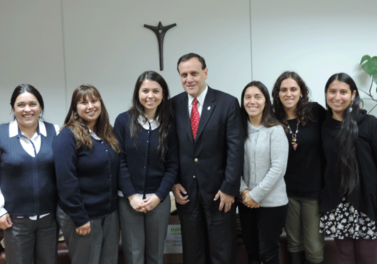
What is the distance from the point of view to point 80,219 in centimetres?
178

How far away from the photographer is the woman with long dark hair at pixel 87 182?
5.86ft

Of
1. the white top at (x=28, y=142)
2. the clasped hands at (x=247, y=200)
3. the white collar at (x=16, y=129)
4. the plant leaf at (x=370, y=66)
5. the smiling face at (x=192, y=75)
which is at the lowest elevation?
the clasped hands at (x=247, y=200)

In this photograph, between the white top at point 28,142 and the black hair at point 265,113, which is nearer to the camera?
the white top at point 28,142

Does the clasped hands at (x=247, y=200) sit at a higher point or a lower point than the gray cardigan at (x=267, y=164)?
lower

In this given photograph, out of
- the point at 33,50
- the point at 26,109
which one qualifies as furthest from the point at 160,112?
the point at 33,50

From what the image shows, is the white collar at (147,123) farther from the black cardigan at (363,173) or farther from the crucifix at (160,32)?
the crucifix at (160,32)

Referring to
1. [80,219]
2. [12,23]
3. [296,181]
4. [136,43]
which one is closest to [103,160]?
[80,219]

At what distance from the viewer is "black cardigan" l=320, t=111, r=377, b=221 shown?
1.97 meters

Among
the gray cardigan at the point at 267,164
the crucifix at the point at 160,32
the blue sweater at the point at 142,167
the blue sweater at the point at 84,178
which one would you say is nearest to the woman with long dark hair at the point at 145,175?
the blue sweater at the point at 142,167

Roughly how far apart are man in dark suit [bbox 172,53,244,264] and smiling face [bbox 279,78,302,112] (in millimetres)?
416

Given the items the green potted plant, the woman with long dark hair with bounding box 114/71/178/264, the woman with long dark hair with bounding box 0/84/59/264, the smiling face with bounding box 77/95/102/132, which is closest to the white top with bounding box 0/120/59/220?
the woman with long dark hair with bounding box 0/84/59/264

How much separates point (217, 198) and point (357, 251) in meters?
1.04

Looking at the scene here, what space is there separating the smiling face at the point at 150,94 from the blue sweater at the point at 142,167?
0.17 m

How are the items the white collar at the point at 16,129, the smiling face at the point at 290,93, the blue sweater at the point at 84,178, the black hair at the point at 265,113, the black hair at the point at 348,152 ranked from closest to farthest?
1. the blue sweater at the point at 84,178
2. the white collar at the point at 16,129
3. the black hair at the point at 348,152
4. the black hair at the point at 265,113
5. the smiling face at the point at 290,93
